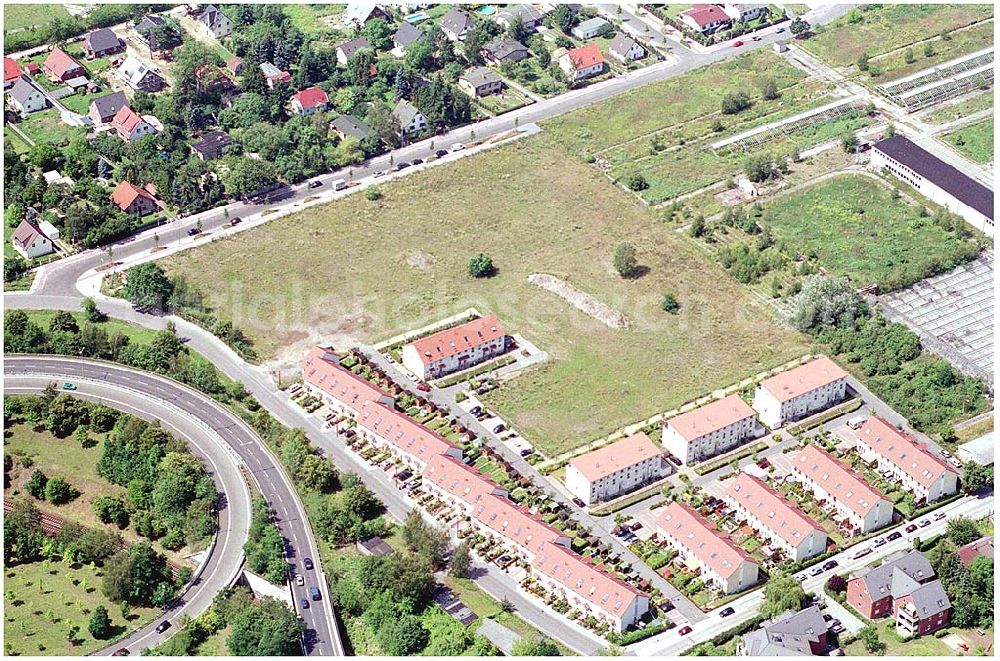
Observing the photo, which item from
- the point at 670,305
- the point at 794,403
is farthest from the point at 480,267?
the point at 794,403

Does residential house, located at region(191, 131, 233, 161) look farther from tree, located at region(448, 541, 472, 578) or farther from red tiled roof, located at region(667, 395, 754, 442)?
tree, located at region(448, 541, 472, 578)

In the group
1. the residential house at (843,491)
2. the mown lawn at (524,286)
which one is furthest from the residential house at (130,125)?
the residential house at (843,491)

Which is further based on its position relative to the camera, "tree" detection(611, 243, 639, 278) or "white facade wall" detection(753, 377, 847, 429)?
"tree" detection(611, 243, 639, 278)

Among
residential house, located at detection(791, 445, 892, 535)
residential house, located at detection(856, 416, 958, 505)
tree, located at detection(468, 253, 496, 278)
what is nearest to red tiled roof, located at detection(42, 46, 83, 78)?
tree, located at detection(468, 253, 496, 278)

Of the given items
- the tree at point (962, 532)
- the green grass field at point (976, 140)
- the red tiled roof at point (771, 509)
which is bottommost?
the tree at point (962, 532)

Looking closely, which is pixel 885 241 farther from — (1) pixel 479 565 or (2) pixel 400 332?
(1) pixel 479 565

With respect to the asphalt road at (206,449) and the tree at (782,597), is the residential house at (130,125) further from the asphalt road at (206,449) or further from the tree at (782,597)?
the tree at (782,597)

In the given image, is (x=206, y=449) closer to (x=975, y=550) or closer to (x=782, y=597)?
(x=782, y=597)
